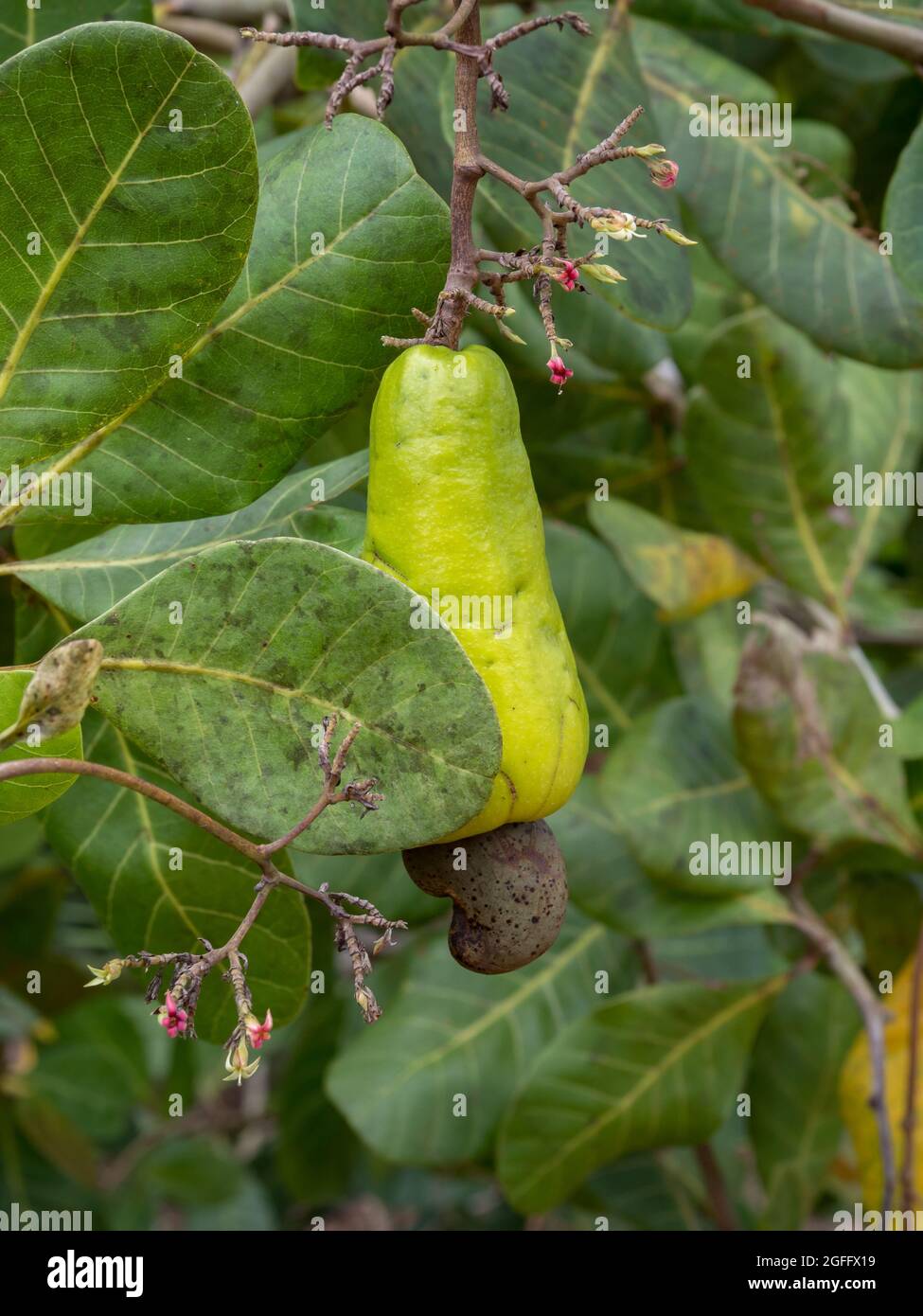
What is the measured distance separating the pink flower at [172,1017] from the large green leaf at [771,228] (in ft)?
3.66

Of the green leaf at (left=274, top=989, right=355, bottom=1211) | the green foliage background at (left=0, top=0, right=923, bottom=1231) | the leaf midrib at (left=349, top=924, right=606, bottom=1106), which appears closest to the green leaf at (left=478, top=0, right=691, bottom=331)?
the green foliage background at (left=0, top=0, right=923, bottom=1231)

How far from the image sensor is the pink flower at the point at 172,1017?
29.6 inches

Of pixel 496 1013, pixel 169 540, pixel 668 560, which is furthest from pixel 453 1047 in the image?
pixel 169 540

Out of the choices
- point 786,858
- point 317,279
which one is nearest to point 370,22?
point 317,279

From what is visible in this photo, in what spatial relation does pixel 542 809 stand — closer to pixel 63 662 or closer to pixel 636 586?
pixel 63 662

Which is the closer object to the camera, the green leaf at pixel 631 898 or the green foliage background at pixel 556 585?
the green foliage background at pixel 556 585

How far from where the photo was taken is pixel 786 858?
184 centimetres

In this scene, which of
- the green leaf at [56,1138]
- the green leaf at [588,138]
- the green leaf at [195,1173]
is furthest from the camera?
the green leaf at [195,1173]

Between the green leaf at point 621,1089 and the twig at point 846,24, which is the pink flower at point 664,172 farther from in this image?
the green leaf at point 621,1089

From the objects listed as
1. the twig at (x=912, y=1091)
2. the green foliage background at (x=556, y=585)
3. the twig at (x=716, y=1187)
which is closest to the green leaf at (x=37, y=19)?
the green foliage background at (x=556, y=585)

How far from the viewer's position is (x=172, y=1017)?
76 cm

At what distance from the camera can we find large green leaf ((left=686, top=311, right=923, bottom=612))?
1.83m

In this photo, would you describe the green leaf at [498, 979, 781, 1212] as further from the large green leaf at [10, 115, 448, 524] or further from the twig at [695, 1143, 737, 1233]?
the large green leaf at [10, 115, 448, 524]
